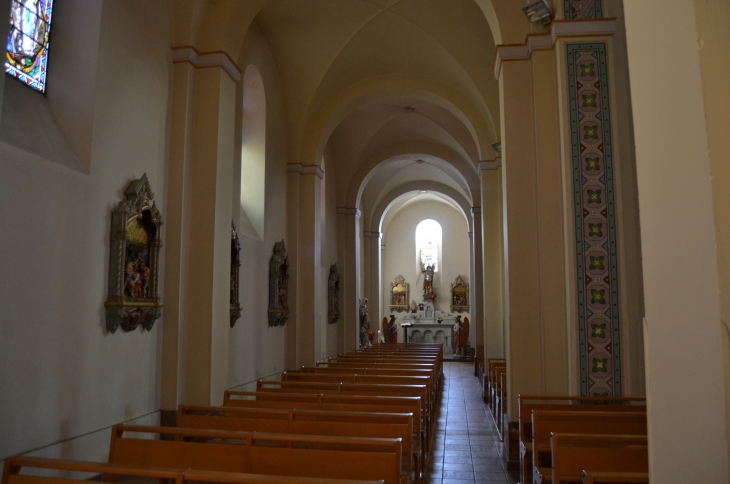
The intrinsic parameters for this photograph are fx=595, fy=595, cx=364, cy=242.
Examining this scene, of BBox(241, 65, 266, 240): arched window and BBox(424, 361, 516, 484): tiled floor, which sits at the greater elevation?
BBox(241, 65, 266, 240): arched window

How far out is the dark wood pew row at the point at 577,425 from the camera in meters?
4.55

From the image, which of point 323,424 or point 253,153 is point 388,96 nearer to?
point 253,153

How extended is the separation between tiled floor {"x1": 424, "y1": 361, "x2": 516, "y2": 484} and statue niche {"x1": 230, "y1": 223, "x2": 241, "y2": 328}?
10.7ft

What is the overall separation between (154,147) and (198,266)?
1.44 meters

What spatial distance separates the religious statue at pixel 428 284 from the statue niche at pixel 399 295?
1017 mm

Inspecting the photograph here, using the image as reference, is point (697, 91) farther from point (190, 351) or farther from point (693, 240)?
point (190, 351)

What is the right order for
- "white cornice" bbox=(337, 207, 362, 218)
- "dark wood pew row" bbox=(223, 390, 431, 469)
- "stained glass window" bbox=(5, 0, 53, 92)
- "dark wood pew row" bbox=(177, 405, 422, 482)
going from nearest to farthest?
"dark wood pew row" bbox=(177, 405, 422, 482) → "stained glass window" bbox=(5, 0, 53, 92) → "dark wood pew row" bbox=(223, 390, 431, 469) → "white cornice" bbox=(337, 207, 362, 218)

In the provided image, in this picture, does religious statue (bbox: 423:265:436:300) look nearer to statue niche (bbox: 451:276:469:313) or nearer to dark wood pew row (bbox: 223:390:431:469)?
statue niche (bbox: 451:276:469:313)

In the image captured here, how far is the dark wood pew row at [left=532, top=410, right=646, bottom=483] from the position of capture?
14.9ft

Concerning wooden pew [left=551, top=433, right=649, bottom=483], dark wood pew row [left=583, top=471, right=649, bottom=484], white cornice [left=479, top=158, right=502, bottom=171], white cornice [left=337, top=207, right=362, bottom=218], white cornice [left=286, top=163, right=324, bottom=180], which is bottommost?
wooden pew [left=551, top=433, right=649, bottom=483]

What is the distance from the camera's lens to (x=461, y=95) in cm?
1205

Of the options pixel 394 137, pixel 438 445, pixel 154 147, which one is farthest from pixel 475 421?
pixel 394 137

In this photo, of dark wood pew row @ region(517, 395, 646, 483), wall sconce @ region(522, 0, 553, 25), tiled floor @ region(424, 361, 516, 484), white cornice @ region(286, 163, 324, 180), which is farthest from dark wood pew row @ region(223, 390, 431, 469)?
white cornice @ region(286, 163, 324, 180)

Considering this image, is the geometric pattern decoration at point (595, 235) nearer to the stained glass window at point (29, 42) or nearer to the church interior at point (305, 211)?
the church interior at point (305, 211)
